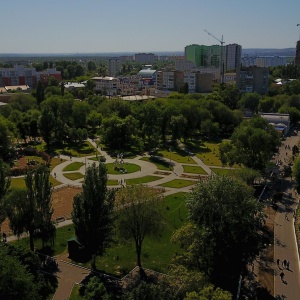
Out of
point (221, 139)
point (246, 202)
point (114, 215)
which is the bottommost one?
point (221, 139)

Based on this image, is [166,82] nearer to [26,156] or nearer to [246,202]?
[26,156]

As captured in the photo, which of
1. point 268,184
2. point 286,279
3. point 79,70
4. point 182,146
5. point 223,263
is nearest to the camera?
point 223,263

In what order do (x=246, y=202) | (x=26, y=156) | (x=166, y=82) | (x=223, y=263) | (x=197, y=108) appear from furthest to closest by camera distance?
(x=166, y=82), (x=197, y=108), (x=26, y=156), (x=246, y=202), (x=223, y=263)

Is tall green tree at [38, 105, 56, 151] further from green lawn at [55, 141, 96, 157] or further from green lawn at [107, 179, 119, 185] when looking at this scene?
green lawn at [107, 179, 119, 185]

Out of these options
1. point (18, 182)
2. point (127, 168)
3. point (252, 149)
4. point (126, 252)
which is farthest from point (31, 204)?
point (252, 149)

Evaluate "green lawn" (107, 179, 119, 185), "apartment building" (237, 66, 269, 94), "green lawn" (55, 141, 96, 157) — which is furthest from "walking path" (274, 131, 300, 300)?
"apartment building" (237, 66, 269, 94)

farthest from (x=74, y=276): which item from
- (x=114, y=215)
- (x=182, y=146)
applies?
(x=182, y=146)

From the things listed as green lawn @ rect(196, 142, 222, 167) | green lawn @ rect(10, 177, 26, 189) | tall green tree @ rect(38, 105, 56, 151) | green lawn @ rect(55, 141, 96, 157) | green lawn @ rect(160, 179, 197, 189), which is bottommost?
green lawn @ rect(55, 141, 96, 157)
